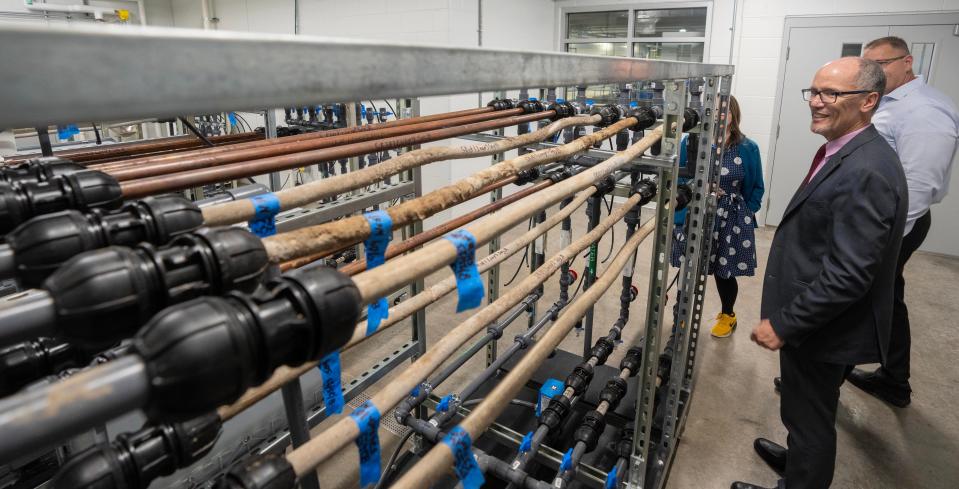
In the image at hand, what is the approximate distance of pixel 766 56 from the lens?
194 inches

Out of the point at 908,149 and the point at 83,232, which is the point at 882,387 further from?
the point at 83,232

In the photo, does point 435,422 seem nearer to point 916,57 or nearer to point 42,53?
point 42,53

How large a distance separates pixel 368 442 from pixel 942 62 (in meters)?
5.65

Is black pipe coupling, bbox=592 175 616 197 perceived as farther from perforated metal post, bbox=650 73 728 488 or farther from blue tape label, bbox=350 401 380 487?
blue tape label, bbox=350 401 380 487

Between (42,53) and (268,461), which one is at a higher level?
(42,53)

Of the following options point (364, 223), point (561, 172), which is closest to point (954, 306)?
point (561, 172)

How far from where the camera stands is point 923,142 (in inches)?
90.3

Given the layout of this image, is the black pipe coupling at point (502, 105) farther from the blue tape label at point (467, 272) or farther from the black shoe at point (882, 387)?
the black shoe at point (882, 387)

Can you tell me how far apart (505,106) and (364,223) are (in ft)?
4.54

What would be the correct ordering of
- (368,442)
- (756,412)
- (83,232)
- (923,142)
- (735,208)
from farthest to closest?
(735,208) < (756,412) < (923,142) < (368,442) < (83,232)

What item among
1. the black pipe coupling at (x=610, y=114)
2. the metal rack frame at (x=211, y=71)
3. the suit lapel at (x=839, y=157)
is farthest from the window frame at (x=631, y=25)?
the metal rack frame at (x=211, y=71)

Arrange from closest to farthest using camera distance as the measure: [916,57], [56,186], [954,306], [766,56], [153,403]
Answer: [153,403]
[56,186]
[954,306]
[916,57]
[766,56]

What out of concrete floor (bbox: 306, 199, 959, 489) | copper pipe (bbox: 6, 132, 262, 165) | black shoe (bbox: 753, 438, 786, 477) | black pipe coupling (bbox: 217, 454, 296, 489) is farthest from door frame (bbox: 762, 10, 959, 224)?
black pipe coupling (bbox: 217, 454, 296, 489)

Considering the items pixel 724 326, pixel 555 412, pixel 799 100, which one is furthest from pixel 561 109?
pixel 799 100
